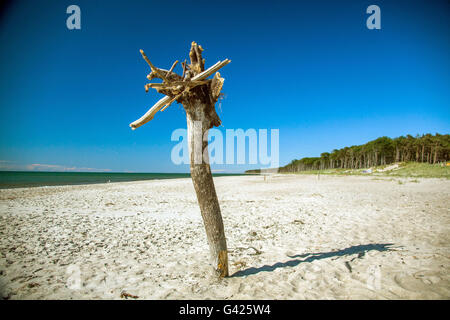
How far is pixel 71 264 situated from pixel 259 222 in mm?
5836

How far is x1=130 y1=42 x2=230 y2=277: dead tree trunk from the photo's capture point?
9.75 ft

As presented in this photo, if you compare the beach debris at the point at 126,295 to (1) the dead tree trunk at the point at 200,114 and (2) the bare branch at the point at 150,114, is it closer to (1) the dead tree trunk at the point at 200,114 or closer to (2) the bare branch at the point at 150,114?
(1) the dead tree trunk at the point at 200,114

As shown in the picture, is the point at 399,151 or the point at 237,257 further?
the point at 399,151

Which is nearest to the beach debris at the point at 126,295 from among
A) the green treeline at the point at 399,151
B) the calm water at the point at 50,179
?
the calm water at the point at 50,179

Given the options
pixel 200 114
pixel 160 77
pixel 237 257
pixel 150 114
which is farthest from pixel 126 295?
pixel 160 77

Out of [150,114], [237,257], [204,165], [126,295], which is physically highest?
[150,114]

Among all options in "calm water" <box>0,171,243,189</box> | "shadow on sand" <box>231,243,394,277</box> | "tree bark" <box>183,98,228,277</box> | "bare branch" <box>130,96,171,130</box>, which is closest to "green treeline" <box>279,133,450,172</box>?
"shadow on sand" <box>231,243,394,277</box>

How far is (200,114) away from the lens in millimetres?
3238

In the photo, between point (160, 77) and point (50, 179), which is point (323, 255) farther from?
point (50, 179)

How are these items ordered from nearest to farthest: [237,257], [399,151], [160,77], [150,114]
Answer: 1. [160,77]
2. [150,114]
3. [237,257]
4. [399,151]

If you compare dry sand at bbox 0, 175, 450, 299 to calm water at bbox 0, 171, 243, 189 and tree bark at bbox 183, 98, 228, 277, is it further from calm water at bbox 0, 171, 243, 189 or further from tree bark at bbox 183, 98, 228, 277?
calm water at bbox 0, 171, 243, 189

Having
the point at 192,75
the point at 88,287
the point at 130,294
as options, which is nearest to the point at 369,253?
the point at 130,294

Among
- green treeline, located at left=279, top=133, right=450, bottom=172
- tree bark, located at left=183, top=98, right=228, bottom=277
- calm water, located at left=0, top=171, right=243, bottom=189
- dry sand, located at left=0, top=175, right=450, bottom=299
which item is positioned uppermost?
green treeline, located at left=279, top=133, right=450, bottom=172
